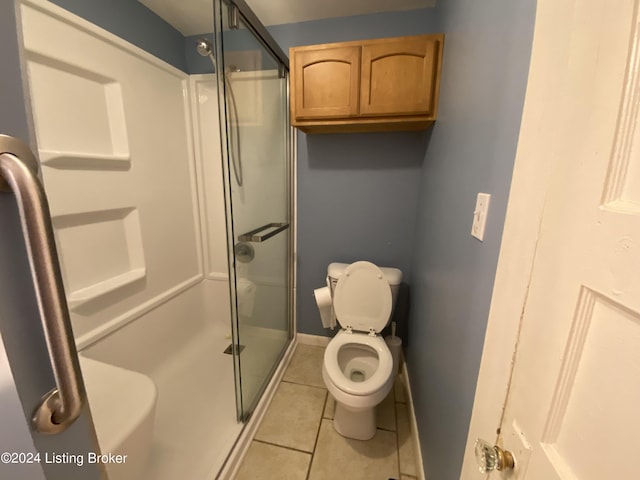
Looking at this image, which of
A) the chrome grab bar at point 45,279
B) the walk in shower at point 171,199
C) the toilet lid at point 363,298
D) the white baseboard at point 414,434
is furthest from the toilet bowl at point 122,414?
the white baseboard at point 414,434

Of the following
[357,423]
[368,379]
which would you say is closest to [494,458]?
[368,379]

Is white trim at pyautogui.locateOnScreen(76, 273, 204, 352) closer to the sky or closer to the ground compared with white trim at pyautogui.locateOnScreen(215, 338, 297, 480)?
closer to the sky

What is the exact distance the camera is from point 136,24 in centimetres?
152

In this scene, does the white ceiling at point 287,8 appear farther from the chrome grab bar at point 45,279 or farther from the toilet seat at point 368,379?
the toilet seat at point 368,379

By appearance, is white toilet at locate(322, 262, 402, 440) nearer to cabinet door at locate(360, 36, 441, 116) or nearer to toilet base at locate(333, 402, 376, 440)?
toilet base at locate(333, 402, 376, 440)

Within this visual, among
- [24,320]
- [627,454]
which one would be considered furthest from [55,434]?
[627,454]

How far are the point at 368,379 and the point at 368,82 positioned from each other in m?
1.55

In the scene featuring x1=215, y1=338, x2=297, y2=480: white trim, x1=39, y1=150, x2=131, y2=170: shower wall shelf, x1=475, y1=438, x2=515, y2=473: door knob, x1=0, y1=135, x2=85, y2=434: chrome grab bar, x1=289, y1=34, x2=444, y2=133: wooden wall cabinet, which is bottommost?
x1=215, y1=338, x2=297, y2=480: white trim

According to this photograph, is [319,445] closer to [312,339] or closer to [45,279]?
[312,339]

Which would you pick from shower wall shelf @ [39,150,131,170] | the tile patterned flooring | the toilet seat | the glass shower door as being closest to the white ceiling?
the glass shower door

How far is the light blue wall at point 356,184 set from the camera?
1646 millimetres

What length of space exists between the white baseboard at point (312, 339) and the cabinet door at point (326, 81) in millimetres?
1630

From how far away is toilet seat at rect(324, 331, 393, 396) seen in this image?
3.97ft

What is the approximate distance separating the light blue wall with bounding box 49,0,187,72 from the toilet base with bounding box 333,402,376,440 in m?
2.36
